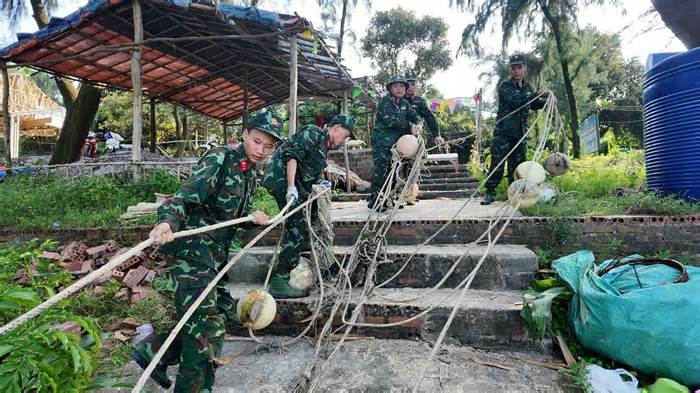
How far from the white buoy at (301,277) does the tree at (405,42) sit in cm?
1805

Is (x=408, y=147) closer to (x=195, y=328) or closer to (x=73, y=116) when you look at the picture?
(x=195, y=328)

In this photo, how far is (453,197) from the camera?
6453 mm

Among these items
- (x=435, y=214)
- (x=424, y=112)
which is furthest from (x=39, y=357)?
(x=424, y=112)

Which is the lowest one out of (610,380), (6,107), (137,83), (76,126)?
(610,380)

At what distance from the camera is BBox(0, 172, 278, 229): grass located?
4.72 meters

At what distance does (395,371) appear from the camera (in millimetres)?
2242

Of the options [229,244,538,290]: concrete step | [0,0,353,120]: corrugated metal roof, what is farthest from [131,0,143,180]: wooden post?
[229,244,538,290]: concrete step

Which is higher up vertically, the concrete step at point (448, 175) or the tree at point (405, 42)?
the tree at point (405, 42)

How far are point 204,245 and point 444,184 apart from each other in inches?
234

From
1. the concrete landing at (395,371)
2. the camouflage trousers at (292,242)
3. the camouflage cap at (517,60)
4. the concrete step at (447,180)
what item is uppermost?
the camouflage cap at (517,60)

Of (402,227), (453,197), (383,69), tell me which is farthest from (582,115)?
(402,227)

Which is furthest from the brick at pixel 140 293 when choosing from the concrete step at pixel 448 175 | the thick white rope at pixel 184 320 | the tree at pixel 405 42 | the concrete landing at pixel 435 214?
the tree at pixel 405 42

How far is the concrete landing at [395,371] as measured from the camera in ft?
6.88

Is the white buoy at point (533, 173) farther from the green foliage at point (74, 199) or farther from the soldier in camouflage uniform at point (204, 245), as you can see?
the green foliage at point (74, 199)
